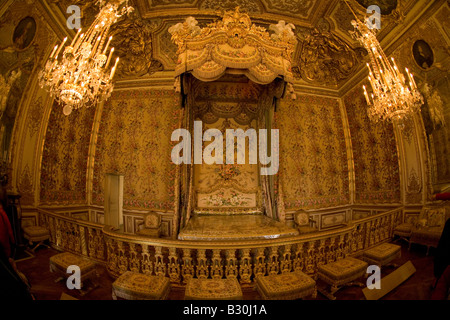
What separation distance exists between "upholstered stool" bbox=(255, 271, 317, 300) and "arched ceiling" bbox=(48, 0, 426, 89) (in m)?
5.09

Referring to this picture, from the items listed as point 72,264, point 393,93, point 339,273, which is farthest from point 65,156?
point 393,93

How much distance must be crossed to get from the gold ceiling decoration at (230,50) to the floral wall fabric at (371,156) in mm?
3907

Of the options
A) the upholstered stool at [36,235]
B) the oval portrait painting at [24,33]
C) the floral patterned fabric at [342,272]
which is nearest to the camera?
the floral patterned fabric at [342,272]

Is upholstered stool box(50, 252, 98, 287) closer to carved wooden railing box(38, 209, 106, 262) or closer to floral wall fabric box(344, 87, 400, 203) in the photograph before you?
carved wooden railing box(38, 209, 106, 262)

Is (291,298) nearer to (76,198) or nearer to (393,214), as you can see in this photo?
(393,214)

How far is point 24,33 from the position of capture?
11.1ft

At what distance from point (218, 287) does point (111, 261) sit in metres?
1.93

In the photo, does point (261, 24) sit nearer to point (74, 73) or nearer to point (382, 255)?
point (74, 73)

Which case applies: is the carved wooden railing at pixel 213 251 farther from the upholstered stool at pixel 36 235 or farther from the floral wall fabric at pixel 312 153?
the floral wall fabric at pixel 312 153

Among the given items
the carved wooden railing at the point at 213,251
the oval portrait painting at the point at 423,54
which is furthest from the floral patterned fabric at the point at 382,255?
the oval portrait painting at the point at 423,54

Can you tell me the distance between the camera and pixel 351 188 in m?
5.84

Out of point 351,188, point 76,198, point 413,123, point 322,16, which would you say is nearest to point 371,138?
point 413,123

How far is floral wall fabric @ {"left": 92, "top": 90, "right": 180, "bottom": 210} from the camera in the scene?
5.12 metres

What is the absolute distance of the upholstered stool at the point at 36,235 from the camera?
11.9 feet
